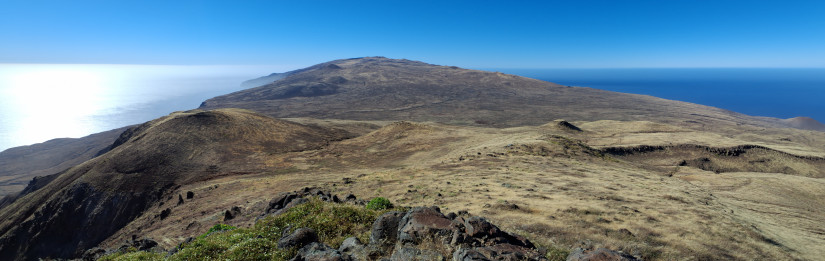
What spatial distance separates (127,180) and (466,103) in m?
113

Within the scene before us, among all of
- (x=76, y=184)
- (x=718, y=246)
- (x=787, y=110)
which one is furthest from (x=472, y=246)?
(x=787, y=110)

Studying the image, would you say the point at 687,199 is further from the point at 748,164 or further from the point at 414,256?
the point at 748,164

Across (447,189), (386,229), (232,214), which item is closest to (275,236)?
(386,229)

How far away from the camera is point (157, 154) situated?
3831cm

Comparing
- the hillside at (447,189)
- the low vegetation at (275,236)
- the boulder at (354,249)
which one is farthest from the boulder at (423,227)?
the low vegetation at (275,236)

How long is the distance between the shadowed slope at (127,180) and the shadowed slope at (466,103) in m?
64.0

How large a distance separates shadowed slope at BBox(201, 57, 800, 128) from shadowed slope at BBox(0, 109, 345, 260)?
210ft

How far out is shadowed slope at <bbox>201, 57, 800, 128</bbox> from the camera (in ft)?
356

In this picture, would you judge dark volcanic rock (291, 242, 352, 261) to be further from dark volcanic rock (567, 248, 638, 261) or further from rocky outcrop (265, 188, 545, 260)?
dark volcanic rock (567, 248, 638, 261)

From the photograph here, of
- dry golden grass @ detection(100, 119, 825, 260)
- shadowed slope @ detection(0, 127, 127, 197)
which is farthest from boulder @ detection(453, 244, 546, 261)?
shadowed slope @ detection(0, 127, 127, 197)

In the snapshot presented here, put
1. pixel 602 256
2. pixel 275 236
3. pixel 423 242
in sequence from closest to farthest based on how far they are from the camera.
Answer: pixel 602 256, pixel 423 242, pixel 275 236

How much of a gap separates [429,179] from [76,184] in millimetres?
34662

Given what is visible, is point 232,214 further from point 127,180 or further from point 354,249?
point 127,180

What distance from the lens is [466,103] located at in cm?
13362
